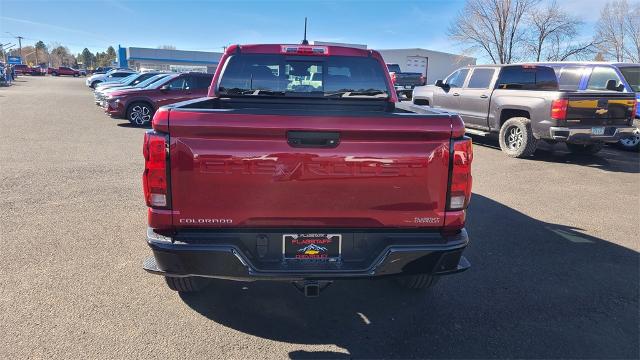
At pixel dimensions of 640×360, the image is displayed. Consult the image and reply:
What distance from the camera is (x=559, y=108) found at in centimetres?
880

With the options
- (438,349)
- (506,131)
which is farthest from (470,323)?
(506,131)

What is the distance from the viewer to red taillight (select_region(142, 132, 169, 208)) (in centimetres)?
255

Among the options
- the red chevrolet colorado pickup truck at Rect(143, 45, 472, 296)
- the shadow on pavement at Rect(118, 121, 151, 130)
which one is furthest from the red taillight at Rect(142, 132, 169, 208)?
the shadow on pavement at Rect(118, 121, 151, 130)

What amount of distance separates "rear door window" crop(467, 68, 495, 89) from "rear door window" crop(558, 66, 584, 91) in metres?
1.68

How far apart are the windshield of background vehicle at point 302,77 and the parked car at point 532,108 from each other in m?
6.06

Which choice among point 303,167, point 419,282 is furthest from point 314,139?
point 419,282

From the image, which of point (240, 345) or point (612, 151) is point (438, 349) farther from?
point (612, 151)

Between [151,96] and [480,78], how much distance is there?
1020 centimetres

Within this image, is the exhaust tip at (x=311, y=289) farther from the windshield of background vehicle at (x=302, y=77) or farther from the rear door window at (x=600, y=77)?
the rear door window at (x=600, y=77)

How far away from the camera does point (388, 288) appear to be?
3.83 metres

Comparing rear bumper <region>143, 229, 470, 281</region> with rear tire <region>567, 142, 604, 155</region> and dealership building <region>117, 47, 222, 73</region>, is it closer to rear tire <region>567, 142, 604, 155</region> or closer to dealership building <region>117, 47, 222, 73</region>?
rear tire <region>567, 142, 604, 155</region>

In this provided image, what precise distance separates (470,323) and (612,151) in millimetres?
10887

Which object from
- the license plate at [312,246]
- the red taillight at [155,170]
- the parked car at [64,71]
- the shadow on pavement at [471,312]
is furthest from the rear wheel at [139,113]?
the parked car at [64,71]

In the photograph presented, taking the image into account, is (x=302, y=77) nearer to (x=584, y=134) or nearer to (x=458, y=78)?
(x=584, y=134)
